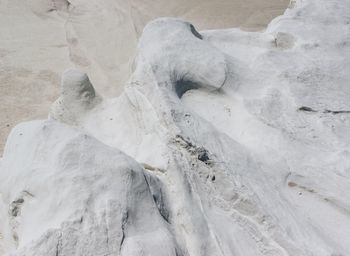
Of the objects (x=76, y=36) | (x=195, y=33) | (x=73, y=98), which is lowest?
(x=76, y=36)

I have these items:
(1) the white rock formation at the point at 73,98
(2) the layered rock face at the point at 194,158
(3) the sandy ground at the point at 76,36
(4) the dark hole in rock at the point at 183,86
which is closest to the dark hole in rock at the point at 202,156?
(2) the layered rock face at the point at 194,158

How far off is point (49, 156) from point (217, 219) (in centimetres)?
60

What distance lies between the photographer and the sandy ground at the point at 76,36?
3.58m

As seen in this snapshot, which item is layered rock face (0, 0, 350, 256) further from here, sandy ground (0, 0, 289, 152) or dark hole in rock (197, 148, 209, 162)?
sandy ground (0, 0, 289, 152)

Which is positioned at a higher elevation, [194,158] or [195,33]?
[195,33]

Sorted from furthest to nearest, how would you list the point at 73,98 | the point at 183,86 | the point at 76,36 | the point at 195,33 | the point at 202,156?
the point at 76,36 → the point at 195,33 → the point at 73,98 → the point at 183,86 → the point at 202,156

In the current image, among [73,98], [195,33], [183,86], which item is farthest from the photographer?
[195,33]

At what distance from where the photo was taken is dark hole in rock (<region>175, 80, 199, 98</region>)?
7.10 ft

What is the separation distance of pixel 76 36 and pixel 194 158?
113 inches

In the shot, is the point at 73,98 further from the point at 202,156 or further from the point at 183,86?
the point at 202,156

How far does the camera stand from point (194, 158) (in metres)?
1.81

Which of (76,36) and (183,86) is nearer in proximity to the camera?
(183,86)

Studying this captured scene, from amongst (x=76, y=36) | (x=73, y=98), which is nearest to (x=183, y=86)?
(x=73, y=98)

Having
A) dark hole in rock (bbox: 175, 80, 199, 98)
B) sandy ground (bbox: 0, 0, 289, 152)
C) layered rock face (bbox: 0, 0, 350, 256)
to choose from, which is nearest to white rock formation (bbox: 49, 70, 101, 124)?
layered rock face (bbox: 0, 0, 350, 256)
